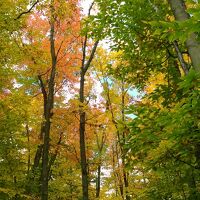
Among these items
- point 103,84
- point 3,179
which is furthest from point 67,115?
point 3,179

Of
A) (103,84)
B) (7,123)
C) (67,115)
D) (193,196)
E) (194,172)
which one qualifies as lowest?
(193,196)

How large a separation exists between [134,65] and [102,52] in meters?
12.0

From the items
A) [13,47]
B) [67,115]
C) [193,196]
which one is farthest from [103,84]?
[193,196]

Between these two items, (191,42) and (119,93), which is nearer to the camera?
(191,42)

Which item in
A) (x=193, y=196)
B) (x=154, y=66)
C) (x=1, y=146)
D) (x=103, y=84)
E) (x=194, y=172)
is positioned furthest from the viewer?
(x=103, y=84)

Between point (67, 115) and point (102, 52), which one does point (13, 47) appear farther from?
point (102, 52)

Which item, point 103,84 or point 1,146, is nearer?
point 1,146

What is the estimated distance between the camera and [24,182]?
13312 millimetres

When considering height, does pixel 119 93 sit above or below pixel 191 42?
above

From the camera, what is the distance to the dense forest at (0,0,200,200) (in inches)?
197

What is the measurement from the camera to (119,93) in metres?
20.9

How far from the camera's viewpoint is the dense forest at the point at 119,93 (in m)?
4.99

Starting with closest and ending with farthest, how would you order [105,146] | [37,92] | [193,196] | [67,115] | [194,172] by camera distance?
[194,172] → [193,196] → [67,115] → [37,92] → [105,146]

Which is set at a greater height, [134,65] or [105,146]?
[105,146]
